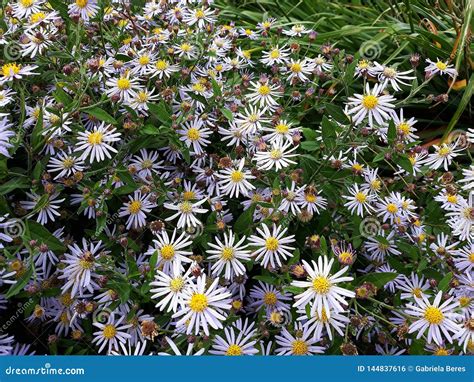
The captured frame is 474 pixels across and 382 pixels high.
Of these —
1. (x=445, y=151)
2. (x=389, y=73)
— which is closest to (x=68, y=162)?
(x=389, y=73)

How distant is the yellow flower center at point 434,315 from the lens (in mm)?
1355

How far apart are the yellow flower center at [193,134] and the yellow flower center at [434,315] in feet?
2.73

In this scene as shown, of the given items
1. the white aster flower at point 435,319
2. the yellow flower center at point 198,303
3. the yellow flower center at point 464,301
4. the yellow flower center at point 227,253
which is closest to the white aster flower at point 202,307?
the yellow flower center at point 198,303

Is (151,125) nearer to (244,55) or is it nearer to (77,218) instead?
(77,218)

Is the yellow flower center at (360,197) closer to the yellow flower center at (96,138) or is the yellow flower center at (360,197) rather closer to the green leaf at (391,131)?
the green leaf at (391,131)

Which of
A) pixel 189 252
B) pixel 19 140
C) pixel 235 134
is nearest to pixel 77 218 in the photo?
pixel 19 140

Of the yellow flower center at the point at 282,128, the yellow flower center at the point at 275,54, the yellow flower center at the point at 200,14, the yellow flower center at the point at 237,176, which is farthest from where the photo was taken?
the yellow flower center at the point at 200,14

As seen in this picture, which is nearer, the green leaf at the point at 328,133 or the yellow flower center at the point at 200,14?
the green leaf at the point at 328,133

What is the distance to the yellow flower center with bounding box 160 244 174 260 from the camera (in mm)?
1467

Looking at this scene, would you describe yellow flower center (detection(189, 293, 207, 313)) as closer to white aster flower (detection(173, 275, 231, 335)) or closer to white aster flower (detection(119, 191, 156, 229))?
white aster flower (detection(173, 275, 231, 335))

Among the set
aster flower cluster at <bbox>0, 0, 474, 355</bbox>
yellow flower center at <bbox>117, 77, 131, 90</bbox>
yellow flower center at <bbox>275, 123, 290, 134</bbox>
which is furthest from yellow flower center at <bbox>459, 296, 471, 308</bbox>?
yellow flower center at <bbox>117, 77, 131, 90</bbox>

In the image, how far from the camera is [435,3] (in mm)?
2793

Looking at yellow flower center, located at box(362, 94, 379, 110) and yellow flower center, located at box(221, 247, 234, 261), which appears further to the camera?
yellow flower center, located at box(362, 94, 379, 110)

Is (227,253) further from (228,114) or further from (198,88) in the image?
(198,88)
